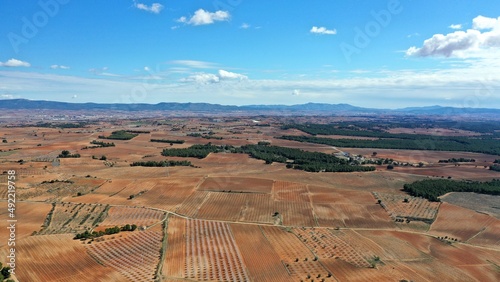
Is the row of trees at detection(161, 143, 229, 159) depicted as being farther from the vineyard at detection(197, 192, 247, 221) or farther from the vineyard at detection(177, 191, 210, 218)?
the vineyard at detection(197, 192, 247, 221)

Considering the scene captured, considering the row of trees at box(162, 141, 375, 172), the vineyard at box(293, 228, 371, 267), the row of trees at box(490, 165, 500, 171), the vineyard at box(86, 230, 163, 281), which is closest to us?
the vineyard at box(86, 230, 163, 281)

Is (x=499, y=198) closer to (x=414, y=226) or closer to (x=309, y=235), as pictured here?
(x=414, y=226)

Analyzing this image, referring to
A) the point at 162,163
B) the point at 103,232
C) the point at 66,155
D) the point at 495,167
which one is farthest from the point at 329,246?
the point at 66,155

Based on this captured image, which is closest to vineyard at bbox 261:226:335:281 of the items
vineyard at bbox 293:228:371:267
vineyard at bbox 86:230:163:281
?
vineyard at bbox 293:228:371:267

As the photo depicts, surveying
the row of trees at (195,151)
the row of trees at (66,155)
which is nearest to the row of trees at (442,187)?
the row of trees at (195,151)

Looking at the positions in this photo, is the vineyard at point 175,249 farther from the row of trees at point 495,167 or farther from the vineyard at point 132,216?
the row of trees at point 495,167

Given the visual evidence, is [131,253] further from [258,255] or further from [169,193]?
[169,193]
